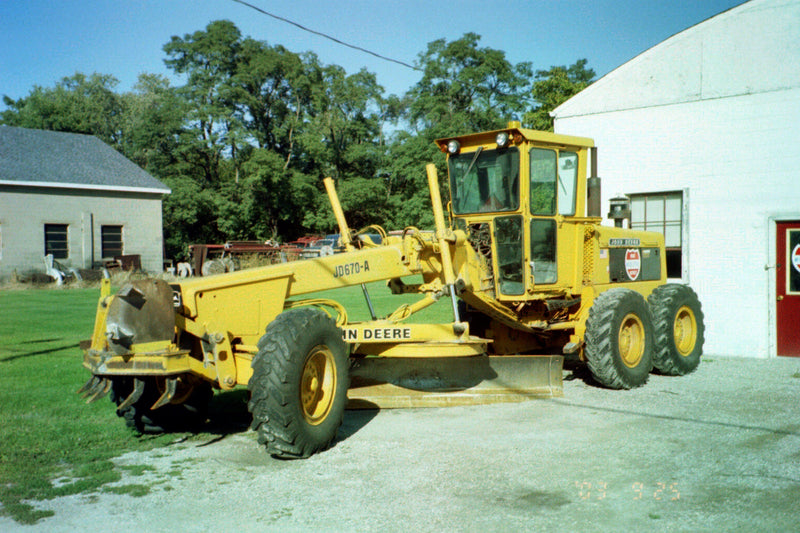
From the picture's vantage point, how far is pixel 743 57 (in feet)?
39.0

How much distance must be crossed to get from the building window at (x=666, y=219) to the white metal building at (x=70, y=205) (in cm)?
2480

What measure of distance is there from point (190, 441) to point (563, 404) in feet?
Answer: 13.2

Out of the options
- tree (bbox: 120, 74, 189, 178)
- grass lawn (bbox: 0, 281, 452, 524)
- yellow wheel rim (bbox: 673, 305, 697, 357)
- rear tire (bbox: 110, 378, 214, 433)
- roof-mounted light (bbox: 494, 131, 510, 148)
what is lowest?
grass lawn (bbox: 0, 281, 452, 524)

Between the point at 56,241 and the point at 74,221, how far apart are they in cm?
116

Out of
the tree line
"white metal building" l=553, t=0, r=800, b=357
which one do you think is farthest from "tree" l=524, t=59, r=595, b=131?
"white metal building" l=553, t=0, r=800, b=357

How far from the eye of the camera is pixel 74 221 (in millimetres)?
30719

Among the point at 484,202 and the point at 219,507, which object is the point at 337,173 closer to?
the point at 484,202

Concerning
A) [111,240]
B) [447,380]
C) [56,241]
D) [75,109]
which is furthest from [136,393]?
[75,109]

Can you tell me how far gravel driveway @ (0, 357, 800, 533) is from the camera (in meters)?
4.64

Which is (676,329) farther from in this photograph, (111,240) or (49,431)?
(111,240)

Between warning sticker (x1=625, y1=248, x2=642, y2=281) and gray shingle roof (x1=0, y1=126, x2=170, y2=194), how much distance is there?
2594 centimetres

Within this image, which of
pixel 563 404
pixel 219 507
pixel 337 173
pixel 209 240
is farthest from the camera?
pixel 337 173

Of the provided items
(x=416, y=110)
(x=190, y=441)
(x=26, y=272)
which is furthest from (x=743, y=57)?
(x=416, y=110)
